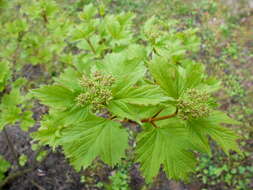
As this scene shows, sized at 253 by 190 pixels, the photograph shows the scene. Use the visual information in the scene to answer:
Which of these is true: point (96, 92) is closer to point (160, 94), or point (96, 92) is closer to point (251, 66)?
point (160, 94)

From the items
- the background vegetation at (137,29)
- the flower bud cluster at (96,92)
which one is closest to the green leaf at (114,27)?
the background vegetation at (137,29)

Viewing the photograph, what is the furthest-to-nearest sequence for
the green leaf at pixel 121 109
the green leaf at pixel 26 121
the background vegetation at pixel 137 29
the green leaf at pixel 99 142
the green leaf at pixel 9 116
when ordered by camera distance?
the background vegetation at pixel 137 29 < the green leaf at pixel 26 121 < the green leaf at pixel 9 116 < the green leaf at pixel 99 142 < the green leaf at pixel 121 109

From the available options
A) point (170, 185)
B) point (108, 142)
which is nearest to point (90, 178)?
point (170, 185)

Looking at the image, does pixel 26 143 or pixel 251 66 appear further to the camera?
pixel 251 66

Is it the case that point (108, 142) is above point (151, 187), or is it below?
above

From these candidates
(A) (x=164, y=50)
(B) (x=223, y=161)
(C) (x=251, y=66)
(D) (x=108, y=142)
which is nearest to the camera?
(D) (x=108, y=142)

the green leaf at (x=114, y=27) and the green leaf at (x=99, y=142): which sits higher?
the green leaf at (x=114, y=27)

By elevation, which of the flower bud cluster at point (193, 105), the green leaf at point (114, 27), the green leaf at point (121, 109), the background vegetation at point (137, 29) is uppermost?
the green leaf at point (114, 27)

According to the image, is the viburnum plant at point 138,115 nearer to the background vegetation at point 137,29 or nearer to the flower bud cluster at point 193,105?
the flower bud cluster at point 193,105
